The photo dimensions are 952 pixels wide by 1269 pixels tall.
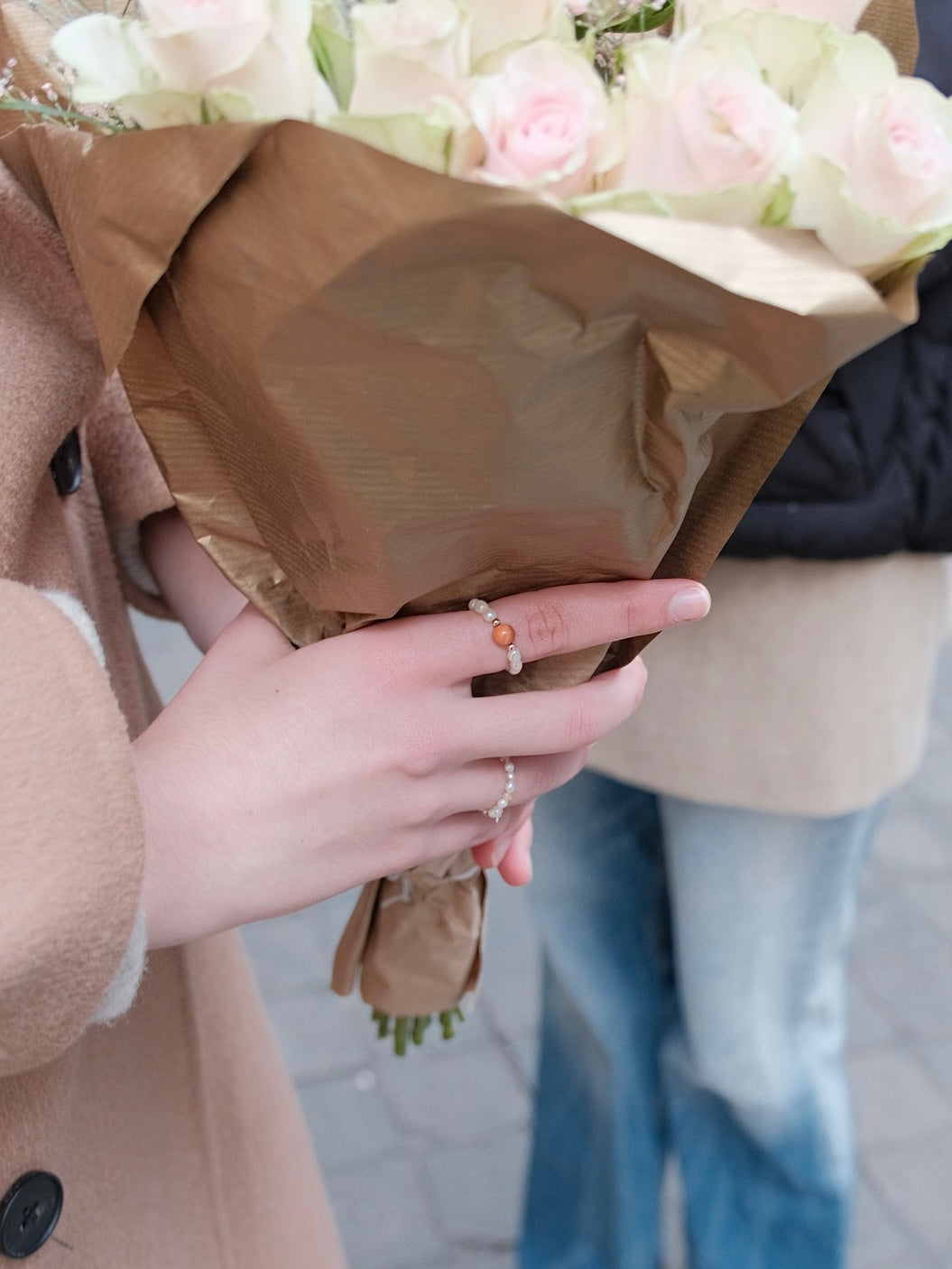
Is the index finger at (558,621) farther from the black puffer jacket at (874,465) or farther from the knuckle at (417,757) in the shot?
the black puffer jacket at (874,465)

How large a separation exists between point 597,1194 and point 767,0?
163cm

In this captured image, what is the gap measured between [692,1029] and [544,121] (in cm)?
132

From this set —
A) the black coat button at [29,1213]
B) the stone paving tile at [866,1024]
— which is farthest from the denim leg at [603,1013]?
the black coat button at [29,1213]

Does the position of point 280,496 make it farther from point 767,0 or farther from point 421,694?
point 767,0

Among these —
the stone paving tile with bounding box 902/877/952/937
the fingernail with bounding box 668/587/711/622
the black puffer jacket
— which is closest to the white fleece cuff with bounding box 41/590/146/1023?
the fingernail with bounding box 668/587/711/622

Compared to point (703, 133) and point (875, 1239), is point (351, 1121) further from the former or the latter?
point (703, 133)

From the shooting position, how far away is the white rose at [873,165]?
494mm

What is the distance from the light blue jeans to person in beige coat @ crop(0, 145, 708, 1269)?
65cm

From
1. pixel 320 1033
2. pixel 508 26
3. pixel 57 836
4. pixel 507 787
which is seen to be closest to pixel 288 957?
pixel 320 1033

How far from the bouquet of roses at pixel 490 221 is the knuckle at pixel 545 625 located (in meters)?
0.09

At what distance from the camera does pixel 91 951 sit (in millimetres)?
565

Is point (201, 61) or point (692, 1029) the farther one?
point (692, 1029)

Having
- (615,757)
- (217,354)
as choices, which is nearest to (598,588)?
(217,354)

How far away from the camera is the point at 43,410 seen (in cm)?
69
